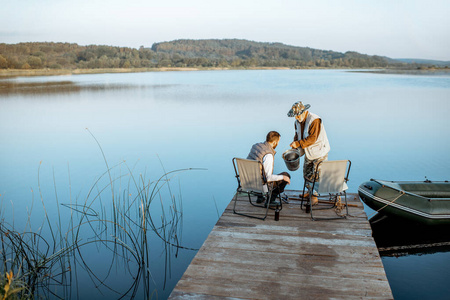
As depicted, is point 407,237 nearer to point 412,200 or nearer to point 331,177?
point 412,200

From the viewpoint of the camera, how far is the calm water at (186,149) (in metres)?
5.36

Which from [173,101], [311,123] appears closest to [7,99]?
[173,101]

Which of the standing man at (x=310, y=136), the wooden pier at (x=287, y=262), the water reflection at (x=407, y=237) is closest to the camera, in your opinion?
the wooden pier at (x=287, y=262)

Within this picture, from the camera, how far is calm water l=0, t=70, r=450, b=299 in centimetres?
536

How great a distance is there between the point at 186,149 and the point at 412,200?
7262 millimetres

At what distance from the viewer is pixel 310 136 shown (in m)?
4.77

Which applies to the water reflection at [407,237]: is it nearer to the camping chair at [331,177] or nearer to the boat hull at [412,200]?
the boat hull at [412,200]

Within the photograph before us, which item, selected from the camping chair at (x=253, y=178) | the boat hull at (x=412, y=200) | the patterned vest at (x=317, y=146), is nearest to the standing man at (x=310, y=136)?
the patterned vest at (x=317, y=146)

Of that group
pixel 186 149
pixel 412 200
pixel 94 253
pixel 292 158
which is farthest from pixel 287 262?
pixel 186 149

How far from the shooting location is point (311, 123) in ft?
15.5

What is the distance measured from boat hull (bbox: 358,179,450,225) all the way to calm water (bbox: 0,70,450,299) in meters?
0.54

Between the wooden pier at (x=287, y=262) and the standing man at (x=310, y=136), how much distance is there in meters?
0.74

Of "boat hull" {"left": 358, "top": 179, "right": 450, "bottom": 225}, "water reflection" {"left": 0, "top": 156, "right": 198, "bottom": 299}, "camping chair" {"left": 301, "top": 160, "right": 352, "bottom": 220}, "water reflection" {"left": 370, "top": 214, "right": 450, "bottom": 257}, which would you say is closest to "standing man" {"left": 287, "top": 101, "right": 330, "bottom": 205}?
"camping chair" {"left": 301, "top": 160, "right": 352, "bottom": 220}

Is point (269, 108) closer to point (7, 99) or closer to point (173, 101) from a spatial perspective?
point (173, 101)
